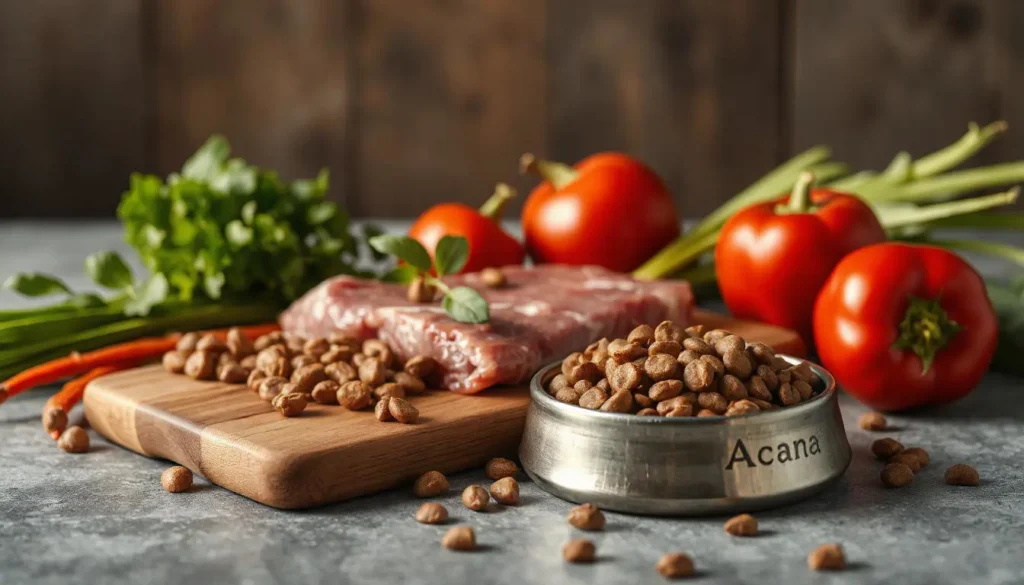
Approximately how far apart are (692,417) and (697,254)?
1.15m

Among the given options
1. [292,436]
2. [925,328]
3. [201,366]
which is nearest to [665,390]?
[292,436]

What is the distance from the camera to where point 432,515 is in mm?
1388

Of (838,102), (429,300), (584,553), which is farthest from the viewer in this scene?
(838,102)

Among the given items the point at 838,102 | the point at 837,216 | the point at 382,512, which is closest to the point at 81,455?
the point at 382,512

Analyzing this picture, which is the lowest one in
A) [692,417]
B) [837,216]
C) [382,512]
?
[382,512]

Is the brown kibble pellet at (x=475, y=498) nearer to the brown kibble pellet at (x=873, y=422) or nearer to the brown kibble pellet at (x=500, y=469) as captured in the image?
the brown kibble pellet at (x=500, y=469)

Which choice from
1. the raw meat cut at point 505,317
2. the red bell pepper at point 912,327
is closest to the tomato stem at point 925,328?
the red bell pepper at point 912,327

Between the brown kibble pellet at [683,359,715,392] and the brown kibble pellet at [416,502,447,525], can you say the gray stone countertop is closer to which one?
the brown kibble pellet at [416,502,447,525]

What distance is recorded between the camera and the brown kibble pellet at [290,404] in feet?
5.23

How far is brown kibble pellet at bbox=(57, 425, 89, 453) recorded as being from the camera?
5.58 ft

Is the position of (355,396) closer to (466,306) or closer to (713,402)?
(466,306)

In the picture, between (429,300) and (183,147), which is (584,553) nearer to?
(429,300)

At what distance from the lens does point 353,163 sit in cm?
440

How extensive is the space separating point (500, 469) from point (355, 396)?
23 centimetres
